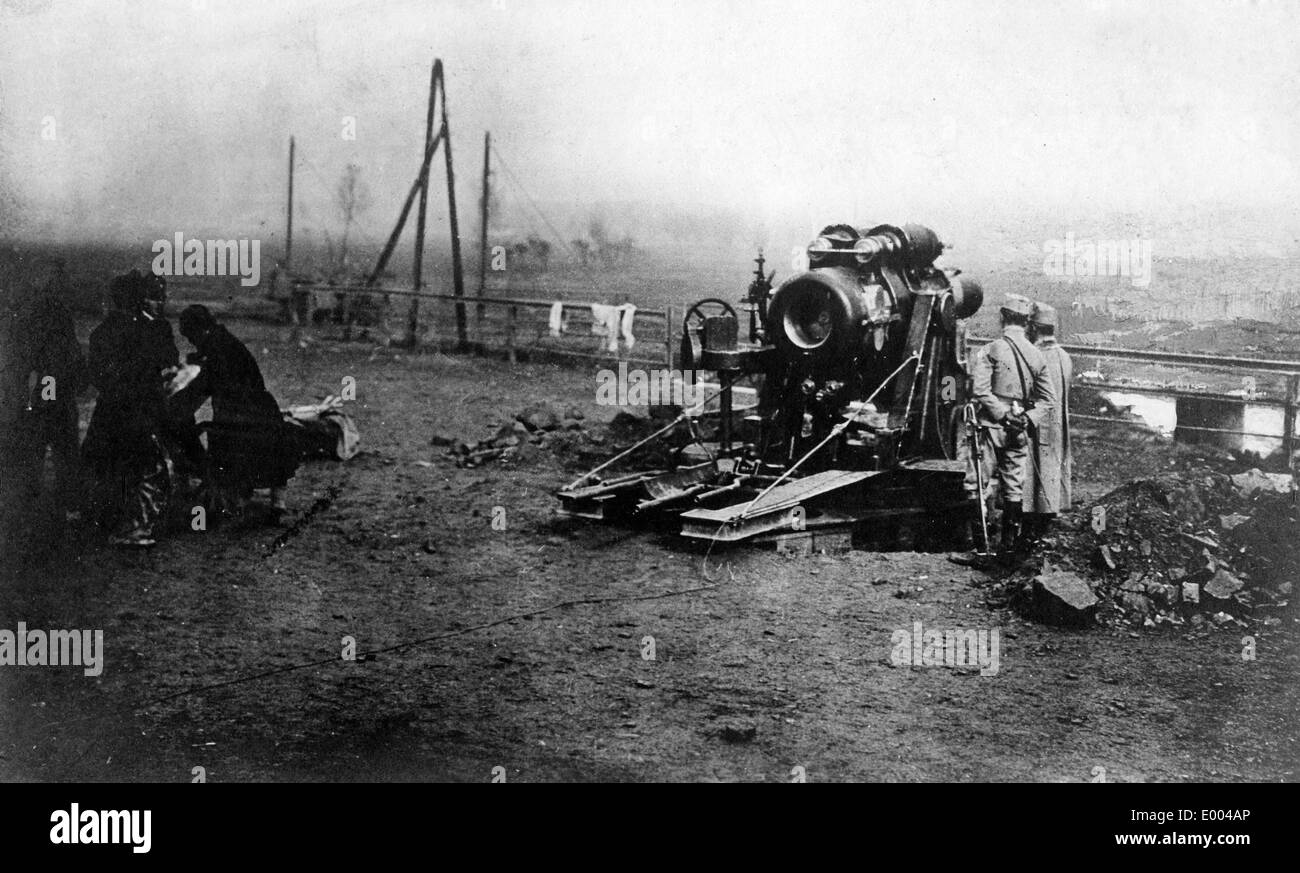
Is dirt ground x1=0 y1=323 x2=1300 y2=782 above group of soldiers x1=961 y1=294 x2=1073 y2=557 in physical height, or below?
below

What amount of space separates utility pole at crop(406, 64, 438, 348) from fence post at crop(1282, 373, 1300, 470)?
7.96 meters

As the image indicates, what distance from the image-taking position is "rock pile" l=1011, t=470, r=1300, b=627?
5809 millimetres

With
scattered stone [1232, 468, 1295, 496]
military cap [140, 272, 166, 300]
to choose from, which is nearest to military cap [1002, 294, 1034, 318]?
scattered stone [1232, 468, 1295, 496]

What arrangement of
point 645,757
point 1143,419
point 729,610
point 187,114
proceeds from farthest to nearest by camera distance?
Result: point 1143,419 < point 187,114 < point 729,610 < point 645,757

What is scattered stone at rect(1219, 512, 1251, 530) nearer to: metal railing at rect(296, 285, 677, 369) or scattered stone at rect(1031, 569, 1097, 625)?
scattered stone at rect(1031, 569, 1097, 625)

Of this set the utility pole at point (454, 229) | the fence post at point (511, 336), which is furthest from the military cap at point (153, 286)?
the fence post at point (511, 336)

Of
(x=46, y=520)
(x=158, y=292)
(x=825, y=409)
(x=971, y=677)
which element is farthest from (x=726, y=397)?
(x=46, y=520)

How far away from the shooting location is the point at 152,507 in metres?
6.76

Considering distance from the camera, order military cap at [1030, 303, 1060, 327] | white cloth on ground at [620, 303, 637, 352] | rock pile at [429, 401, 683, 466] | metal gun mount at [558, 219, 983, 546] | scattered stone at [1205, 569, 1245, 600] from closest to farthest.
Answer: scattered stone at [1205, 569, 1245, 600], military cap at [1030, 303, 1060, 327], metal gun mount at [558, 219, 983, 546], rock pile at [429, 401, 683, 466], white cloth on ground at [620, 303, 637, 352]

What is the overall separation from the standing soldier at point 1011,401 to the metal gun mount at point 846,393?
59 cm

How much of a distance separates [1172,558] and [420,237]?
33.1 feet

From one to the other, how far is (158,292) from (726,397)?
4032 millimetres

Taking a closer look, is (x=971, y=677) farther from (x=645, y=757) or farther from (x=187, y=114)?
(x=187, y=114)

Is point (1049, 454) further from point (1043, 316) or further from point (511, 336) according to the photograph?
point (511, 336)
